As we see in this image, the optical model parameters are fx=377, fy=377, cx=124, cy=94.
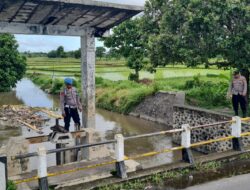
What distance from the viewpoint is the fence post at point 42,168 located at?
6469mm

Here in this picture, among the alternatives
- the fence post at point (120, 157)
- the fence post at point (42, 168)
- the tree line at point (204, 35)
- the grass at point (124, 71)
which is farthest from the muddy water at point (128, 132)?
the grass at point (124, 71)

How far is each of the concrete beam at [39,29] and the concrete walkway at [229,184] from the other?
14.8ft

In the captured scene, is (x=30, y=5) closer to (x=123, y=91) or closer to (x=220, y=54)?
(x=220, y=54)

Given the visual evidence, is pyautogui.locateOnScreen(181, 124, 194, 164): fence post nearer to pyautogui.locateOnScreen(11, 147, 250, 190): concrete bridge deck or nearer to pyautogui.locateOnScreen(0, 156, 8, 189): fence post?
pyautogui.locateOnScreen(11, 147, 250, 190): concrete bridge deck

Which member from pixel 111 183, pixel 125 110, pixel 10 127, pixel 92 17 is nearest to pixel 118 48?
pixel 125 110

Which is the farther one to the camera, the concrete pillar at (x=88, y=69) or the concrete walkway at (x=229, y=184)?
the concrete pillar at (x=88, y=69)

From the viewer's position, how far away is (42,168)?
21.5 feet

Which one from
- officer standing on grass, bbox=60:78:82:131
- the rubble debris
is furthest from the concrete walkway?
the rubble debris

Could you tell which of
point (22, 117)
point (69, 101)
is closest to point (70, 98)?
point (69, 101)

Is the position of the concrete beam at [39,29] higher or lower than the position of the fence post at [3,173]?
higher

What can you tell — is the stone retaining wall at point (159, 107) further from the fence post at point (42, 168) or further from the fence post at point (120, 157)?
the fence post at point (42, 168)

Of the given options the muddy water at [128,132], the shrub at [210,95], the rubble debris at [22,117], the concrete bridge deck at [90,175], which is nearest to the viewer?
the concrete bridge deck at [90,175]

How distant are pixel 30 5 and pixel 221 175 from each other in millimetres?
5272

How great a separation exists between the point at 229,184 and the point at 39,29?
5352mm
